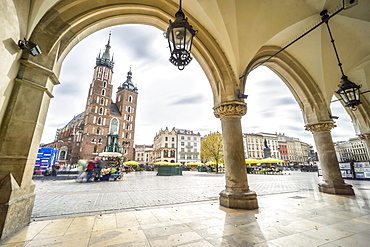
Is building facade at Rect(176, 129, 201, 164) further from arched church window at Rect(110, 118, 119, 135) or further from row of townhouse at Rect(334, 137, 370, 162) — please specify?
row of townhouse at Rect(334, 137, 370, 162)

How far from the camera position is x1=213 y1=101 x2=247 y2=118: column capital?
4816mm

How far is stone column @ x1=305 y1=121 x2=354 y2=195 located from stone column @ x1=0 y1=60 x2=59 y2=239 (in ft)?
31.3

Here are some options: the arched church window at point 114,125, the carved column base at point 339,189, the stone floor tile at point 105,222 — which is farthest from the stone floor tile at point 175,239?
the arched church window at point 114,125

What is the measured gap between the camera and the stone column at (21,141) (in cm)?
250

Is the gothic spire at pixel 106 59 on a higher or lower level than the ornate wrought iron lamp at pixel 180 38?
higher

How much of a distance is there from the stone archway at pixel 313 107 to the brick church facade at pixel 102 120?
113 feet

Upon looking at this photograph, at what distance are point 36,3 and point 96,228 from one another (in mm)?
4556

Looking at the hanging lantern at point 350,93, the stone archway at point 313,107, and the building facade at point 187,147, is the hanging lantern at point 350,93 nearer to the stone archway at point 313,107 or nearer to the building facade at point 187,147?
the stone archway at point 313,107

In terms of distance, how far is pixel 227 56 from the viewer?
5363 mm

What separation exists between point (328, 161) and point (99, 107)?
158 feet

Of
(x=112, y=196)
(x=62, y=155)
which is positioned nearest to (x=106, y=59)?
(x=62, y=155)

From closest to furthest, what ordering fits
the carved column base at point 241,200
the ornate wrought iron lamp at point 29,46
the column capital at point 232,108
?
the ornate wrought iron lamp at point 29,46 → the carved column base at point 241,200 → the column capital at point 232,108

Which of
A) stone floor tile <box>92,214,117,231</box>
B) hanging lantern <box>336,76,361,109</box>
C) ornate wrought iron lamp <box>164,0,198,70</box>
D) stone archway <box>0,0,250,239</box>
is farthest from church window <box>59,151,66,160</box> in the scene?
hanging lantern <box>336,76,361,109</box>

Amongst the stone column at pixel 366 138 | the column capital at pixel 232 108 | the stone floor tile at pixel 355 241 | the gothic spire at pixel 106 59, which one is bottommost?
the stone floor tile at pixel 355 241
